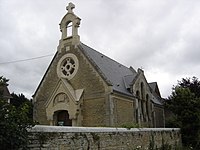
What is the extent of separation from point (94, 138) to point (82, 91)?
38.3 feet

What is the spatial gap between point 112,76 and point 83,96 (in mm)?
3928

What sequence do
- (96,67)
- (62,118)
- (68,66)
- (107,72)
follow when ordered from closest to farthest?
(96,67), (62,118), (68,66), (107,72)

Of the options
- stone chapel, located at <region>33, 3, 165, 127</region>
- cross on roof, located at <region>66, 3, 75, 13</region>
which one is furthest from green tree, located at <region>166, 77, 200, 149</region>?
cross on roof, located at <region>66, 3, 75, 13</region>

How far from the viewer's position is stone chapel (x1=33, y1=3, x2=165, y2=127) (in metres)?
21.4

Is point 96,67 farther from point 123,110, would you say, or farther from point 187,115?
point 187,115

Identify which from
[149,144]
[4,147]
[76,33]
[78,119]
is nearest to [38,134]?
[4,147]

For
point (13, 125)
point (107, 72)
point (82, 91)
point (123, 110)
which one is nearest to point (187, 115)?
point (123, 110)

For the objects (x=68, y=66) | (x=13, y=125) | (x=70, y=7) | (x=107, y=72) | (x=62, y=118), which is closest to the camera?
(x=13, y=125)

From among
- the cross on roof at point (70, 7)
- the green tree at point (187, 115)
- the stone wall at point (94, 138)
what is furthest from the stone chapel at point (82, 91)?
the stone wall at point (94, 138)

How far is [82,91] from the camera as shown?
73.3 ft

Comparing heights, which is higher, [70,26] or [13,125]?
[70,26]

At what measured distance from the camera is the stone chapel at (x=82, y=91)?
21.4 metres

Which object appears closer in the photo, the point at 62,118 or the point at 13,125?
the point at 13,125

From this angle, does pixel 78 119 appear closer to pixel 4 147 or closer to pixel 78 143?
pixel 78 143
